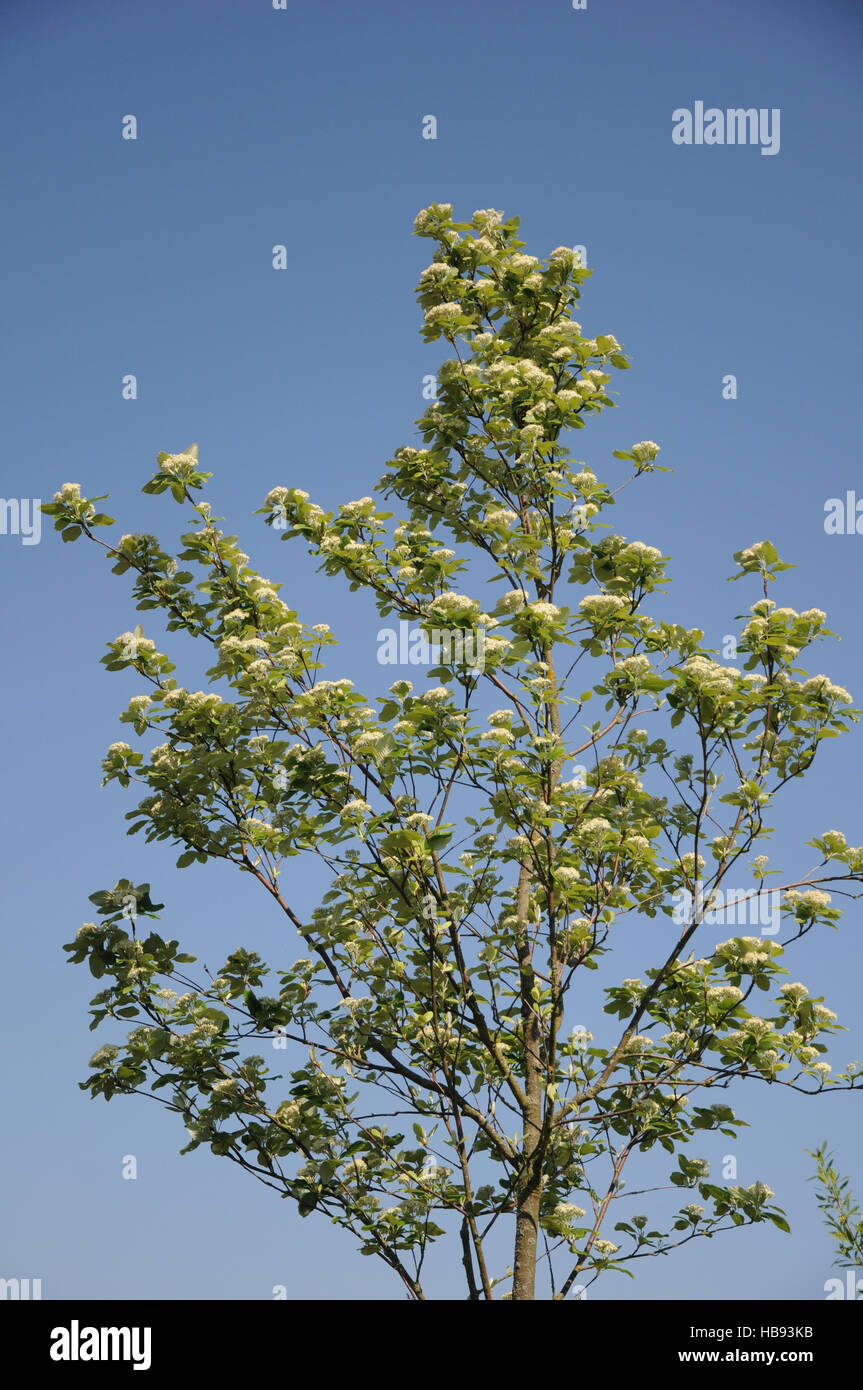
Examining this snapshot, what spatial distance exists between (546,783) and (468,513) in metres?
2.33

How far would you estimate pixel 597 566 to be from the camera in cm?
680

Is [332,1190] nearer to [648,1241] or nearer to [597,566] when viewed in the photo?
[648,1241]

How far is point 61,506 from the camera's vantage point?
6.81 metres

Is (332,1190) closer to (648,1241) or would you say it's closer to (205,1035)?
(205,1035)

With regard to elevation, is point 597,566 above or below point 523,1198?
above

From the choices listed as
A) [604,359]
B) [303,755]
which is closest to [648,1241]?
[303,755]
